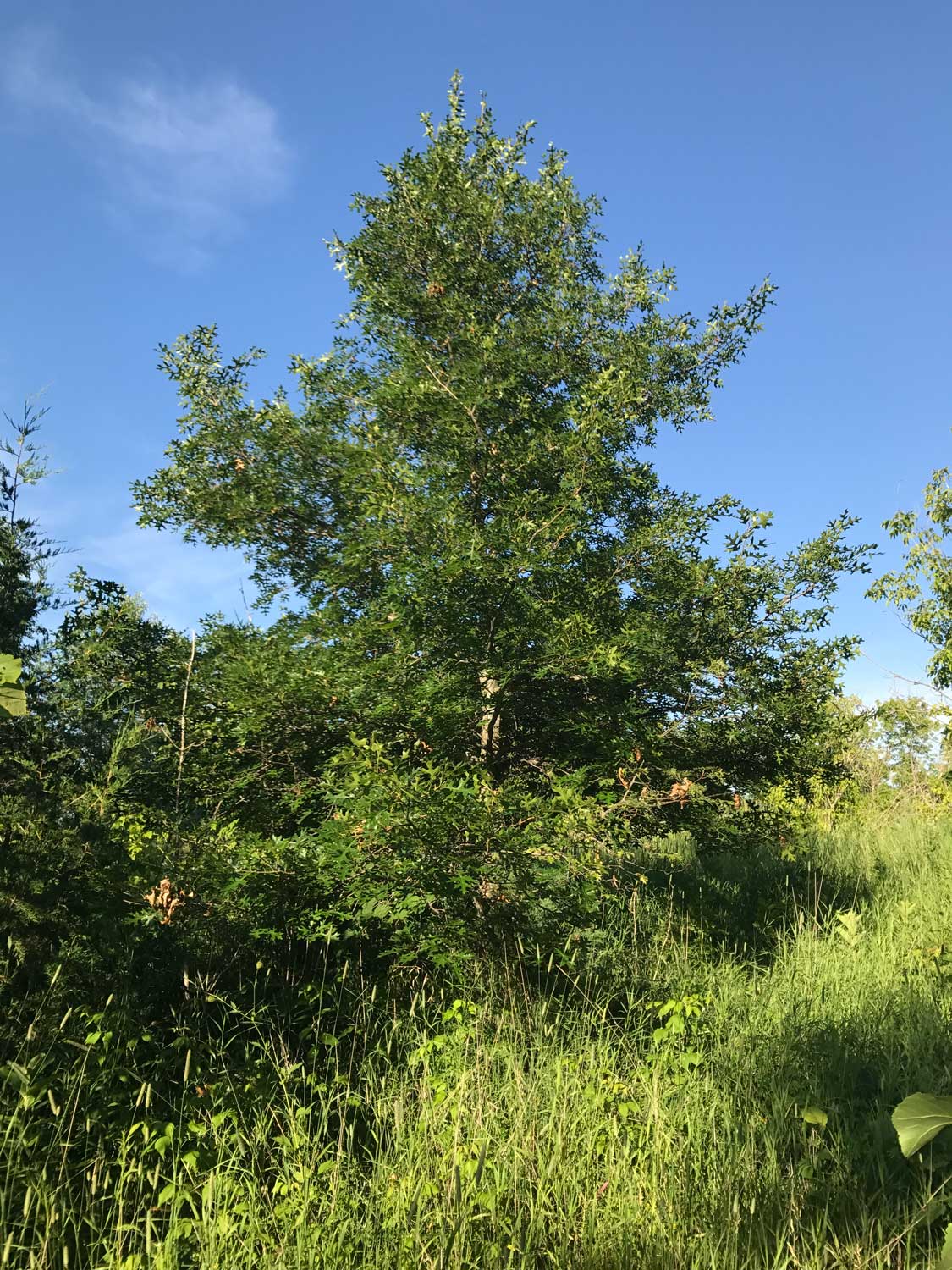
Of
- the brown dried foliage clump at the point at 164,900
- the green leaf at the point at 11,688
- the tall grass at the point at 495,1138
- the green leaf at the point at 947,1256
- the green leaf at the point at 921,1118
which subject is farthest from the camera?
the brown dried foliage clump at the point at 164,900

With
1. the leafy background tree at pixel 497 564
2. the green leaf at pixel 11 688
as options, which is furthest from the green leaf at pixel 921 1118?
the leafy background tree at pixel 497 564

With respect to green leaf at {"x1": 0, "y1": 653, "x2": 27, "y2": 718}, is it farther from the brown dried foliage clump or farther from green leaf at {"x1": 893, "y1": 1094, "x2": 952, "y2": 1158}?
the brown dried foliage clump

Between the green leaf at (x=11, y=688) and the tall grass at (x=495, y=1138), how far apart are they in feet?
6.23

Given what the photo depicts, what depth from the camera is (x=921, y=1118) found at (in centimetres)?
142

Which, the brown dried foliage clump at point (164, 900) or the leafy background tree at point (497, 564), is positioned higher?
the leafy background tree at point (497, 564)

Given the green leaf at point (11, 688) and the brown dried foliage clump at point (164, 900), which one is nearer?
the green leaf at point (11, 688)

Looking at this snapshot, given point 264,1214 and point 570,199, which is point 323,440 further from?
point 264,1214

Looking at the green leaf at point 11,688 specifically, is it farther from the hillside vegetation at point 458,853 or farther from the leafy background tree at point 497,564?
the leafy background tree at point 497,564

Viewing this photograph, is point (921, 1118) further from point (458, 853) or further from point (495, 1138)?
point (458, 853)

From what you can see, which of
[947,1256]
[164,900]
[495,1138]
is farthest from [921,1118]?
[164,900]

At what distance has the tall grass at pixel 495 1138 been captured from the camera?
9.04ft

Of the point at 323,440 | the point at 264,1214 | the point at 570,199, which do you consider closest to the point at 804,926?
the point at 264,1214

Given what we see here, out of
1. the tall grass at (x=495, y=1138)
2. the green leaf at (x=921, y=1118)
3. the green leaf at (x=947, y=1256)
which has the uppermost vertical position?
the green leaf at (x=921, y=1118)

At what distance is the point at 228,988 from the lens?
562 cm
